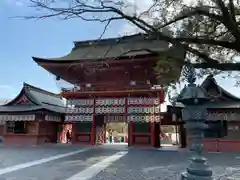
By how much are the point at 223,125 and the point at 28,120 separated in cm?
1326

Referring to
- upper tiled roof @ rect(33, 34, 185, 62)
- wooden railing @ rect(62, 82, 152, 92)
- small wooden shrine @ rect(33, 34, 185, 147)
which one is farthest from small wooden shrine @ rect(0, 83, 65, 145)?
upper tiled roof @ rect(33, 34, 185, 62)

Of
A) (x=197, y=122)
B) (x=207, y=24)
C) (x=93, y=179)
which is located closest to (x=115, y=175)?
(x=93, y=179)

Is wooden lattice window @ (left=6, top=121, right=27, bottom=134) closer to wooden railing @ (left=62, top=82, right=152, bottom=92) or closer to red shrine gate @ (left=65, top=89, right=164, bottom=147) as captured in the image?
red shrine gate @ (left=65, top=89, right=164, bottom=147)

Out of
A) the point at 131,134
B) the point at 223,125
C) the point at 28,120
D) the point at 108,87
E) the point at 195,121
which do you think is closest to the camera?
the point at 195,121

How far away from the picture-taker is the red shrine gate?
→ 53.0ft

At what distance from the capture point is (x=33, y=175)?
280 inches

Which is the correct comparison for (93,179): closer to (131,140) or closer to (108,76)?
(131,140)

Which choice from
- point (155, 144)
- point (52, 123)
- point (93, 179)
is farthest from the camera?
point (52, 123)

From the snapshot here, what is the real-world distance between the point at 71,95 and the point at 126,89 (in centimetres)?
404

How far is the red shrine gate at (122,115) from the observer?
16.1 meters

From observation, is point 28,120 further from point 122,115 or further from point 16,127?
point 122,115

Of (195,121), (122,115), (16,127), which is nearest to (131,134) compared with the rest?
(122,115)

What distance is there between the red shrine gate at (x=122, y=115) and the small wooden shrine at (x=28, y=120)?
222 cm

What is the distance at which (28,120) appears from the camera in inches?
712
